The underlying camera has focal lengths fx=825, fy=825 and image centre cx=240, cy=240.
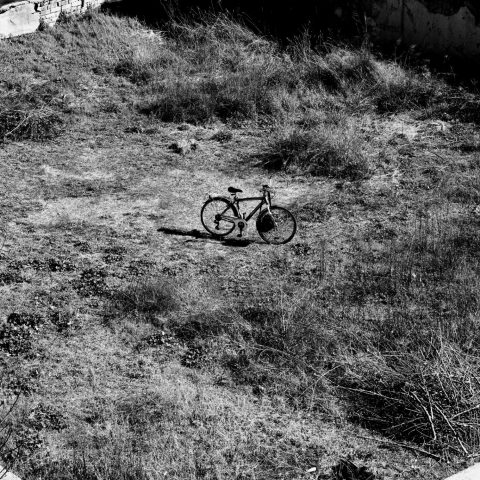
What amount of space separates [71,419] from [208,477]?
1.28 m

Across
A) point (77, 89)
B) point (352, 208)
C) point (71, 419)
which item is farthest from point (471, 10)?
point (71, 419)

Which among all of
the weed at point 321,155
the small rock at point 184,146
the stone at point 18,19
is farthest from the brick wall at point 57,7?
the weed at point 321,155

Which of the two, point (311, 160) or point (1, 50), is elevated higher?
point (1, 50)

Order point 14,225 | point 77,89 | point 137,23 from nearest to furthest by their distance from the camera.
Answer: point 14,225
point 77,89
point 137,23

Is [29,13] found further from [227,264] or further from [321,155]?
[227,264]

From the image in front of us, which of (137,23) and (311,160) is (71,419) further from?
(137,23)

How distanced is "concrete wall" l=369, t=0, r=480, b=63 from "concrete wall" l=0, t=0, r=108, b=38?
17.7 ft

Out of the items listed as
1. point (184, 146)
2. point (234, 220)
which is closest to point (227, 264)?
point (234, 220)

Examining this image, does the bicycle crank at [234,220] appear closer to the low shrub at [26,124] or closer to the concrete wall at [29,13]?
the low shrub at [26,124]

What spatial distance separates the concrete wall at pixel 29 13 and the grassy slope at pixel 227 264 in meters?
0.29

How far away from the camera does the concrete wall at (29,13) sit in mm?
13945

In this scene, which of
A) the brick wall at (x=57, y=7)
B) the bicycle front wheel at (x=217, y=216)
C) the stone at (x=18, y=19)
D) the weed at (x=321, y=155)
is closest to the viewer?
the bicycle front wheel at (x=217, y=216)

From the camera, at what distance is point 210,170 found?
428 inches

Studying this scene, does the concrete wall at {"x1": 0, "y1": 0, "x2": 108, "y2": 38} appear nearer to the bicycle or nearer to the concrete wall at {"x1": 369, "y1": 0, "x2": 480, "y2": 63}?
the concrete wall at {"x1": 369, "y1": 0, "x2": 480, "y2": 63}
